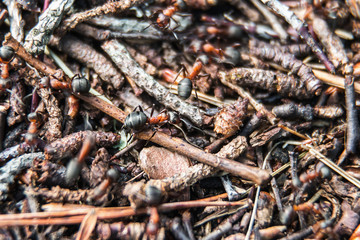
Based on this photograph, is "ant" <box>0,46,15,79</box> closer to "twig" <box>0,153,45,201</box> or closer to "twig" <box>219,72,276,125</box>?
"twig" <box>0,153,45,201</box>

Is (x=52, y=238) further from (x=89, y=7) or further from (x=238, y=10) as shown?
(x=238, y=10)

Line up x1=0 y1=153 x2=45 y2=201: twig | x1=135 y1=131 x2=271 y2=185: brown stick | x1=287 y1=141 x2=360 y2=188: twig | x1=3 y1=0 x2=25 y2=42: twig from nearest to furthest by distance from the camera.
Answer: x1=0 y1=153 x2=45 y2=201: twig → x1=135 y1=131 x2=271 y2=185: brown stick → x1=287 y1=141 x2=360 y2=188: twig → x1=3 y1=0 x2=25 y2=42: twig

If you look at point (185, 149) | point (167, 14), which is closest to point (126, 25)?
point (167, 14)

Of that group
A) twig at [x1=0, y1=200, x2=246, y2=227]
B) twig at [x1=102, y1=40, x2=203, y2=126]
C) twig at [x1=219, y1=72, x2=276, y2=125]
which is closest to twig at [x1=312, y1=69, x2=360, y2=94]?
twig at [x1=219, y1=72, x2=276, y2=125]

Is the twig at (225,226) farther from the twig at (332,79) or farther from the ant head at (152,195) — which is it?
the twig at (332,79)

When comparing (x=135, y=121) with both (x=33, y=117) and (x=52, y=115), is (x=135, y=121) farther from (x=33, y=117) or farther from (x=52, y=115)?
(x=33, y=117)

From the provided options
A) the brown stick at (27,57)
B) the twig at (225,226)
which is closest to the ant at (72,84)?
the brown stick at (27,57)
